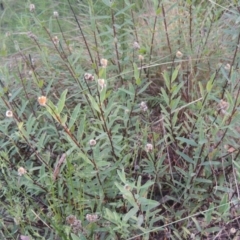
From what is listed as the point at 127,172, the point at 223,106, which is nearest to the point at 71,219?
the point at 127,172

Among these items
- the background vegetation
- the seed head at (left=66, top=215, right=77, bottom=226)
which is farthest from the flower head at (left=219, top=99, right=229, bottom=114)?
the seed head at (left=66, top=215, right=77, bottom=226)

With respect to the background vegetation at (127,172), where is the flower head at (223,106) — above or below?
above

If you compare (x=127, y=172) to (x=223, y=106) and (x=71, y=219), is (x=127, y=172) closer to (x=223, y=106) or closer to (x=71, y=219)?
(x=71, y=219)

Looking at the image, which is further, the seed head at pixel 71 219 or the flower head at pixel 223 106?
the seed head at pixel 71 219

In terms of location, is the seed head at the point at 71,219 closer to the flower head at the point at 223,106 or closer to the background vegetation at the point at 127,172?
the background vegetation at the point at 127,172

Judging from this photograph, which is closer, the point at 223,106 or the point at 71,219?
the point at 223,106

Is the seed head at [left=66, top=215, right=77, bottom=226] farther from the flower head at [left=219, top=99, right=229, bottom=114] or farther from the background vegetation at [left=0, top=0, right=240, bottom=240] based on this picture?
the flower head at [left=219, top=99, right=229, bottom=114]

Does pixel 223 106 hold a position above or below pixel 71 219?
above

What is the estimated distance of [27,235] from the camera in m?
1.61

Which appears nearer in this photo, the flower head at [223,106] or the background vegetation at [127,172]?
the flower head at [223,106]

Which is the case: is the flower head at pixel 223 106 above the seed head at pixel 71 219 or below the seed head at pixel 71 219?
above

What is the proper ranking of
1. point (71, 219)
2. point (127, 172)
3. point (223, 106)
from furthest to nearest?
point (127, 172) → point (71, 219) → point (223, 106)

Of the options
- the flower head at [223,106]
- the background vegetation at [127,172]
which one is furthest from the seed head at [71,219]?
the flower head at [223,106]

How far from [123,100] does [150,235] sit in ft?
1.82
